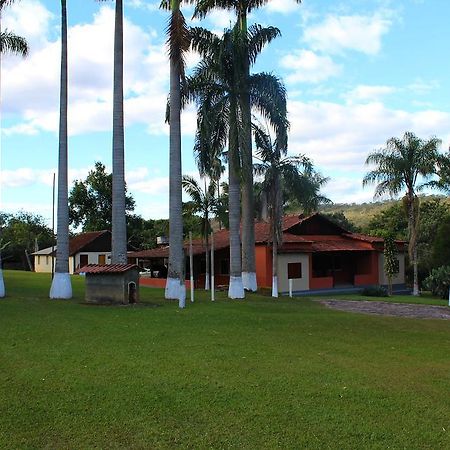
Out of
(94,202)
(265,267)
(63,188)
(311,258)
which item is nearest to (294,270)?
(311,258)

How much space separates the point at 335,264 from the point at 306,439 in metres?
32.6

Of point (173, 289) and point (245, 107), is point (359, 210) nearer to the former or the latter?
point (245, 107)

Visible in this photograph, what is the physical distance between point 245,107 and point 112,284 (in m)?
9.94

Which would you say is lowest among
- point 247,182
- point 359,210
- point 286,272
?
point 286,272

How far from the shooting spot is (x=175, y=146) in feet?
66.5

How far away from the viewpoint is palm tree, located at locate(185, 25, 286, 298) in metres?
22.6

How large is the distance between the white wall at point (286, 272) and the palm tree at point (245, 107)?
5.64 m

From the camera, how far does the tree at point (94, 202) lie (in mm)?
61875

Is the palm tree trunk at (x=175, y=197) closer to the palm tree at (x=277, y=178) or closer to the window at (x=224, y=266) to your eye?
the palm tree at (x=277, y=178)

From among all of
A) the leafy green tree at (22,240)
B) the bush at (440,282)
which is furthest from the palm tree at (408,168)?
the leafy green tree at (22,240)

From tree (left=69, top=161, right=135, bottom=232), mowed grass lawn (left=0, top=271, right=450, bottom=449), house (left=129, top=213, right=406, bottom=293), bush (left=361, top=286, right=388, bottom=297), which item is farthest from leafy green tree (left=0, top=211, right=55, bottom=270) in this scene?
mowed grass lawn (left=0, top=271, right=450, bottom=449)

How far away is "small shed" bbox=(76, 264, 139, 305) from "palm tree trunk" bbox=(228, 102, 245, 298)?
5.32 m

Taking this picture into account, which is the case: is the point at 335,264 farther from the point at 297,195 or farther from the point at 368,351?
the point at 368,351

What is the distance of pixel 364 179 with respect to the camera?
106 ft
